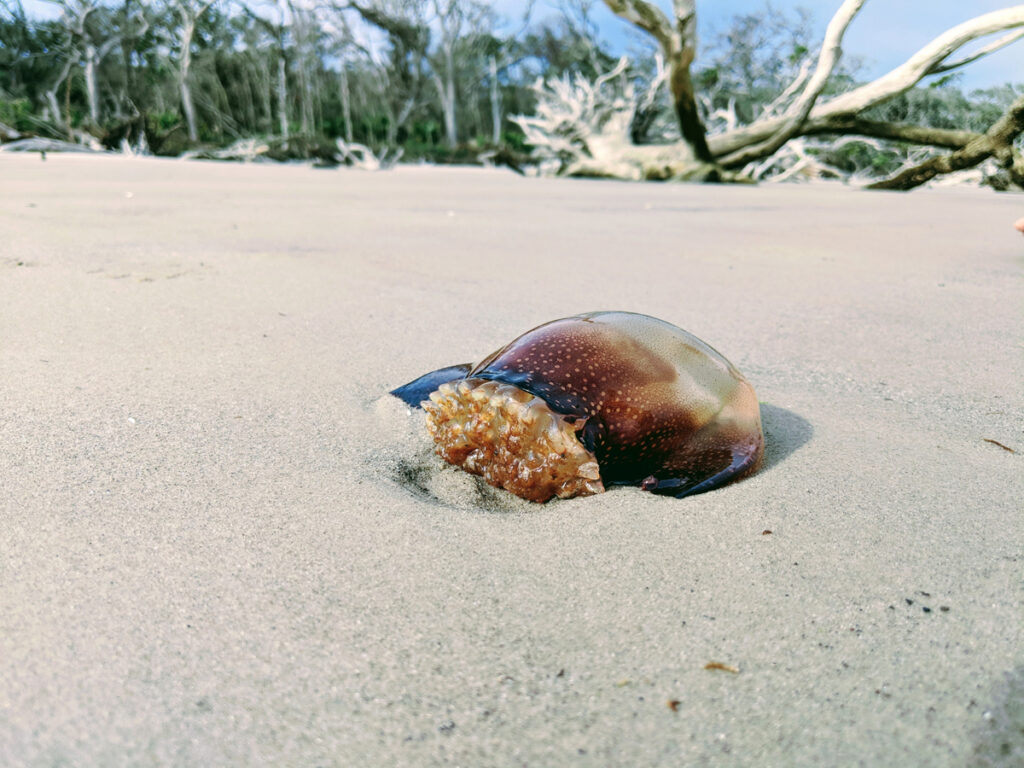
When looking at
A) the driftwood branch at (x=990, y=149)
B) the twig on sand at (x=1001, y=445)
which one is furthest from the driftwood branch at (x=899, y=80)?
the twig on sand at (x=1001, y=445)

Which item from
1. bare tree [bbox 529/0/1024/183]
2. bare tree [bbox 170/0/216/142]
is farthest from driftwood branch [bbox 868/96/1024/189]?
bare tree [bbox 170/0/216/142]

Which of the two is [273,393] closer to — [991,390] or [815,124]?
[991,390]

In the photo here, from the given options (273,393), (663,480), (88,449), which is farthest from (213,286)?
(663,480)

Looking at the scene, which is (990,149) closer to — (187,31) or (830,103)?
(830,103)

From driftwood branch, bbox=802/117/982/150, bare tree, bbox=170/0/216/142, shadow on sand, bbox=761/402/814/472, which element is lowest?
shadow on sand, bbox=761/402/814/472

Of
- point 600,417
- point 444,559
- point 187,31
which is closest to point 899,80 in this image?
point 600,417

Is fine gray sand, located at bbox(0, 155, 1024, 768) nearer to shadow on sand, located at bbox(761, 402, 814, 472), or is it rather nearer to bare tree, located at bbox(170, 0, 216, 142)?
shadow on sand, located at bbox(761, 402, 814, 472)
